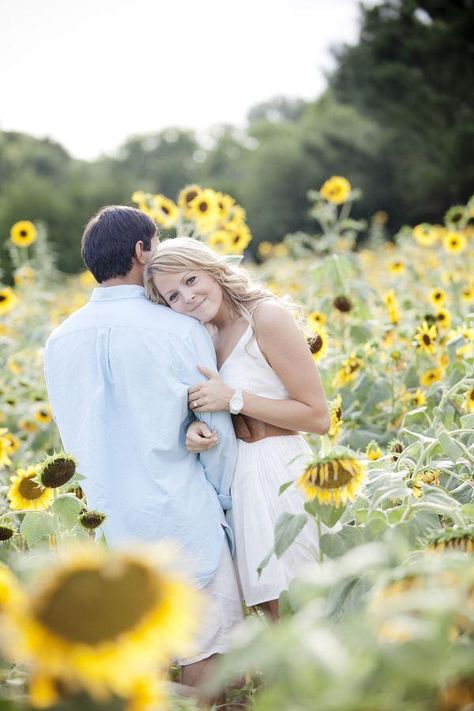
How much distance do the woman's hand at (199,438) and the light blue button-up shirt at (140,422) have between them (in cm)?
3

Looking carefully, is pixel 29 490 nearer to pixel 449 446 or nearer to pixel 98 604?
pixel 449 446

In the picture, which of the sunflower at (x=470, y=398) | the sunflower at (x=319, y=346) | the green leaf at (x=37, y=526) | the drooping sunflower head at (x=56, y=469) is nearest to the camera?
the drooping sunflower head at (x=56, y=469)

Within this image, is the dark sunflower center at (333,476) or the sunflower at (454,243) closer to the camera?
the dark sunflower center at (333,476)

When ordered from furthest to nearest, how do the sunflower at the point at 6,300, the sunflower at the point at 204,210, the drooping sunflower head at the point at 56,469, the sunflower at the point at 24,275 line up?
the sunflower at the point at 24,275, the sunflower at the point at 6,300, the sunflower at the point at 204,210, the drooping sunflower head at the point at 56,469

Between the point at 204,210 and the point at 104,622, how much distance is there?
128 inches

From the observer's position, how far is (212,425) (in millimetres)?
2336

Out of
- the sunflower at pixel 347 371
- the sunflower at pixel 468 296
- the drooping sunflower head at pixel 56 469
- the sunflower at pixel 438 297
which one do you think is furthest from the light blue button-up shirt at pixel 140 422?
the sunflower at pixel 468 296

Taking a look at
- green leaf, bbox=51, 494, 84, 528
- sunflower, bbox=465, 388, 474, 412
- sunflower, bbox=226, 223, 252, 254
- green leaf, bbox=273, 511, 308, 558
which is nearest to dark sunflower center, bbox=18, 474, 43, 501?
green leaf, bbox=51, 494, 84, 528

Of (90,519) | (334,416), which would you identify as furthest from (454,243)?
(90,519)

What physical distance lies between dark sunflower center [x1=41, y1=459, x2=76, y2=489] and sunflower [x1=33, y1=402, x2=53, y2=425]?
1.99 metres

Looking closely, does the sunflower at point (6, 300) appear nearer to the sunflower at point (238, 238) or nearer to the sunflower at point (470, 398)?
the sunflower at point (238, 238)

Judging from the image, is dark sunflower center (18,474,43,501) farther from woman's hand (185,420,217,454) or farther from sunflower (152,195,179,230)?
sunflower (152,195,179,230)

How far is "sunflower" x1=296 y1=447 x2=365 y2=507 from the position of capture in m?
1.67

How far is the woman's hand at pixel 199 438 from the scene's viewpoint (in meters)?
2.27
